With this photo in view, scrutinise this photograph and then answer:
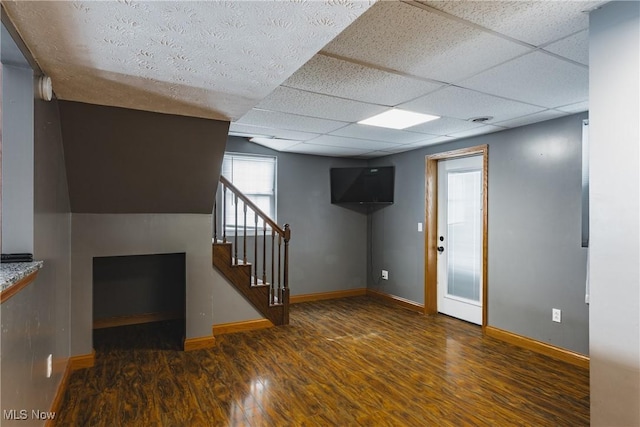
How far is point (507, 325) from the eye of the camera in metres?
3.74

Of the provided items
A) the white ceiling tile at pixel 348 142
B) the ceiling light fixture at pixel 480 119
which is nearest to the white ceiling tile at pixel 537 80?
the ceiling light fixture at pixel 480 119

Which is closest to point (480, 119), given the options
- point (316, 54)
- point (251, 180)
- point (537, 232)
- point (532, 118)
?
point (532, 118)

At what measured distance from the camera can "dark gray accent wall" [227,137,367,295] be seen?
523cm

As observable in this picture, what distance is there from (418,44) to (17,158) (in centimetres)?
211

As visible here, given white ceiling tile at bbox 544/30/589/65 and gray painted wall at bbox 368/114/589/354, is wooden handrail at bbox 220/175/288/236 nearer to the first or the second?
gray painted wall at bbox 368/114/589/354

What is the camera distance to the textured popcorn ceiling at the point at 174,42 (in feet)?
4.25

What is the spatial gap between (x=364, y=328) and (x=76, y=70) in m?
3.57

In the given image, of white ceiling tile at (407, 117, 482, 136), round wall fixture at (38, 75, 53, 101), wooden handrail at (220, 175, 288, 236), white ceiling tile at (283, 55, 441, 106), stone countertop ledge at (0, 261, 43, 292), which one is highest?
white ceiling tile at (283, 55, 441, 106)

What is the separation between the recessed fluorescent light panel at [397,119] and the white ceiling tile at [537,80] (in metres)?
0.73

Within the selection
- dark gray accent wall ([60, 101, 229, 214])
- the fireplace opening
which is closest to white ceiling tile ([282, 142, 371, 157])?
dark gray accent wall ([60, 101, 229, 214])

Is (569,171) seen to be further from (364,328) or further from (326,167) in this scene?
(326,167)

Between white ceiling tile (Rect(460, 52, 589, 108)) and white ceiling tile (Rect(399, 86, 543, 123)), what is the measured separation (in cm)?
11

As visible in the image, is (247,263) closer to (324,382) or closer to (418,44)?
(324,382)

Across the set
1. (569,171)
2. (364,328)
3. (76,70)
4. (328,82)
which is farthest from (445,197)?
(76,70)
